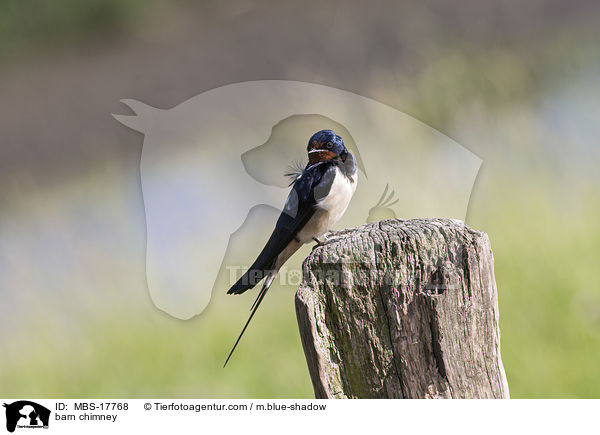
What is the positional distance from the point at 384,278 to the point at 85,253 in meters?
1.10

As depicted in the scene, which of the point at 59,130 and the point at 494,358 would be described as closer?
the point at 494,358

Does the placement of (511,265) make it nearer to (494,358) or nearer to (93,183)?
(494,358)

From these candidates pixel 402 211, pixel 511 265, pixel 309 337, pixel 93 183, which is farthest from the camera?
pixel 93 183

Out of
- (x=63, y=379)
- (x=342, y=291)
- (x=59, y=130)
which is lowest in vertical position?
(x=342, y=291)

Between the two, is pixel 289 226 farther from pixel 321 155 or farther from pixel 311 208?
pixel 321 155

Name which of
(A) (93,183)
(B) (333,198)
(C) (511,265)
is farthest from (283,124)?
(C) (511,265)

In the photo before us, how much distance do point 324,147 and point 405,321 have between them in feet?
1.68

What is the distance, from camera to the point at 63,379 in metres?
1.58

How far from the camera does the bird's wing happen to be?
1.13m
